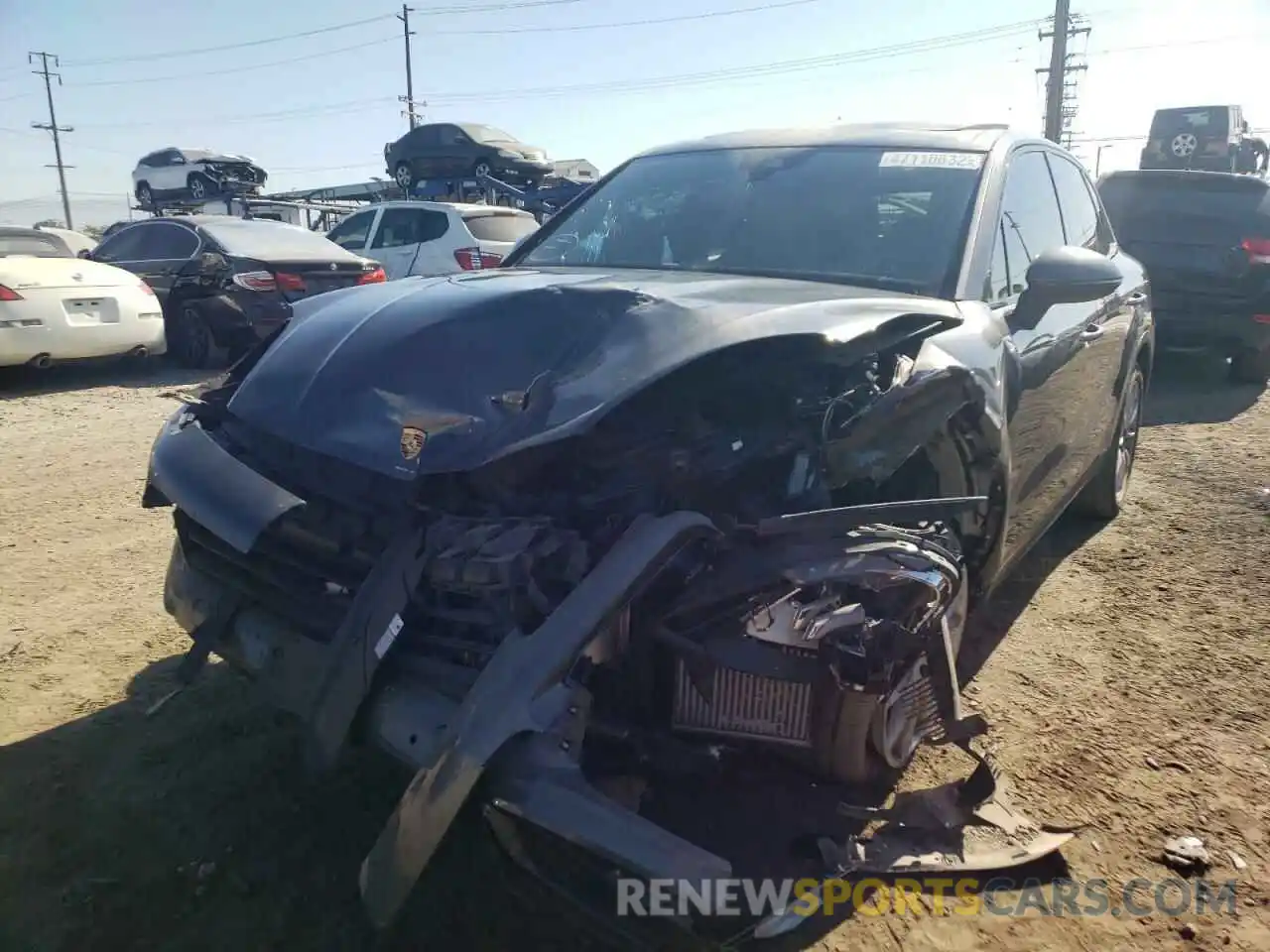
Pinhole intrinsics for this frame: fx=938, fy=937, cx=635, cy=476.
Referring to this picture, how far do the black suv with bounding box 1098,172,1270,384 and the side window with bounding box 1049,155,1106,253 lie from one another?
Answer: 4416mm

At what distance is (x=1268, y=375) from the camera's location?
353 inches

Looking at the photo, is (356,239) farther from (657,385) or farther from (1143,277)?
(657,385)

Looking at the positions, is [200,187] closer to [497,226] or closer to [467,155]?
[467,155]

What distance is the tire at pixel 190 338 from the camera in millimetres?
9242

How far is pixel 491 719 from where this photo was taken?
1.74 metres

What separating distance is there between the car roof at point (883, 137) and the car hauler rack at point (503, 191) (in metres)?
11.4

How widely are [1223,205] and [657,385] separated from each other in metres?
8.45

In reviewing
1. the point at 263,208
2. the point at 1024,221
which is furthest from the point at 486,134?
the point at 1024,221

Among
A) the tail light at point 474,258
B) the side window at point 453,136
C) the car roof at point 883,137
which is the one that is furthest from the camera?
the side window at point 453,136

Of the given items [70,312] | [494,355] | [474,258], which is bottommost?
[70,312]

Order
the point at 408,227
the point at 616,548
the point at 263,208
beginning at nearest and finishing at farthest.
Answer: the point at 616,548 → the point at 408,227 → the point at 263,208

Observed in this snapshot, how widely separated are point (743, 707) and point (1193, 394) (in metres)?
8.37

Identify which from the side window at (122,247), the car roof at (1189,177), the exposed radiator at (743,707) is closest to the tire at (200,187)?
the side window at (122,247)

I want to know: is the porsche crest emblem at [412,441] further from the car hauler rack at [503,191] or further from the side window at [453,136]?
the side window at [453,136]
